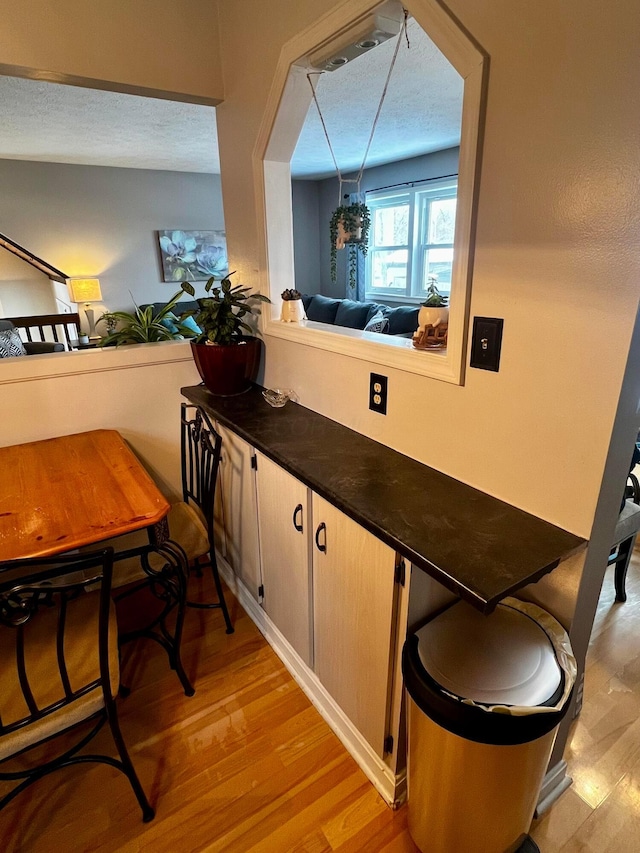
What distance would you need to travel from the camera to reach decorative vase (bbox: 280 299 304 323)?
2.05 metres

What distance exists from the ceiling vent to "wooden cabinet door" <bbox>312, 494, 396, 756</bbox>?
136cm

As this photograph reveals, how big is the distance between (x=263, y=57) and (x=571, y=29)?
128 cm

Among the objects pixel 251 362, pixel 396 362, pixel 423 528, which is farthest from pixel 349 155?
pixel 423 528

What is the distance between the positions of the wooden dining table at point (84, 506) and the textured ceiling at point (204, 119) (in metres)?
2.15

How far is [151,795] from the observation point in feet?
4.66

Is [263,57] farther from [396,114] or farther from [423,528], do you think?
[396,114]

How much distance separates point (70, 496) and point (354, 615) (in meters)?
1.00

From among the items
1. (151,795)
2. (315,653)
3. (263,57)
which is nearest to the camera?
(151,795)

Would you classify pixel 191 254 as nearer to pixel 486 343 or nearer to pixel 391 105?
pixel 391 105

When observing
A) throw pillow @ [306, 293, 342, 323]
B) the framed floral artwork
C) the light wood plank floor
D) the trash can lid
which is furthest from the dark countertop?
the framed floral artwork

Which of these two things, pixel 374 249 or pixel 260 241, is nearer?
pixel 260 241

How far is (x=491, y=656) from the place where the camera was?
1.13m

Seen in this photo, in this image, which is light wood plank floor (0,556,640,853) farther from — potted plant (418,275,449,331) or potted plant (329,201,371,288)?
potted plant (329,201,371,288)

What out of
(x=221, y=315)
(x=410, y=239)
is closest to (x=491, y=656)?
(x=221, y=315)
